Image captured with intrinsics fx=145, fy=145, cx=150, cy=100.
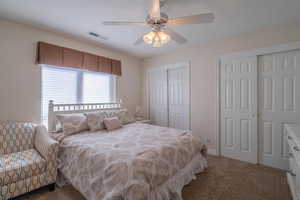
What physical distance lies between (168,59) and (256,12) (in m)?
2.20

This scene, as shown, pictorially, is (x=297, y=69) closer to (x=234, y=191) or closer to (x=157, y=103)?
(x=234, y=191)

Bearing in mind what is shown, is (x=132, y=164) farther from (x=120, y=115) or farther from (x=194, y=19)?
(x=120, y=115)

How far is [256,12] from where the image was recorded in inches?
84.7

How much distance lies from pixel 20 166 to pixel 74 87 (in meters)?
1.85

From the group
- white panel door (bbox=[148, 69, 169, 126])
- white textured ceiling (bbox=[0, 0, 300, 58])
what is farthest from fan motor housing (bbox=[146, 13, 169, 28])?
white panel door (bbox=[148, 69, 169, 126])

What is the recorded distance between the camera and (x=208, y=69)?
3.36m

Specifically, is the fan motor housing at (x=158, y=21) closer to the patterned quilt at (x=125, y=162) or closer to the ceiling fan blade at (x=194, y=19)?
the ceiling fan blade at (x=194, y=19)

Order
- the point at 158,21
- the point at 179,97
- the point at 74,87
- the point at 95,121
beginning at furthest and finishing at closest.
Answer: the point at 179,97 → the point at 74,87 → the point at 95,121 → the point at 158,21

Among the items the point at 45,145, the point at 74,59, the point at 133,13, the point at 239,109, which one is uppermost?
the point at 133,13

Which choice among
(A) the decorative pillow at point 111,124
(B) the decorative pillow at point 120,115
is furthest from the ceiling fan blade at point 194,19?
(B) the decorative pillow at point 120,115

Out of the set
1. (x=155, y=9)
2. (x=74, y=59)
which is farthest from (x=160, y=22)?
(x=74, y=59)

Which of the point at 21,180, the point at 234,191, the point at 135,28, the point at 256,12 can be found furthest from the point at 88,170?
the point at 256,12

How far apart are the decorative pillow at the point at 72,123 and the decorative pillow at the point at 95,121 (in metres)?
0.08

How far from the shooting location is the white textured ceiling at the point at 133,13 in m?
1.94
